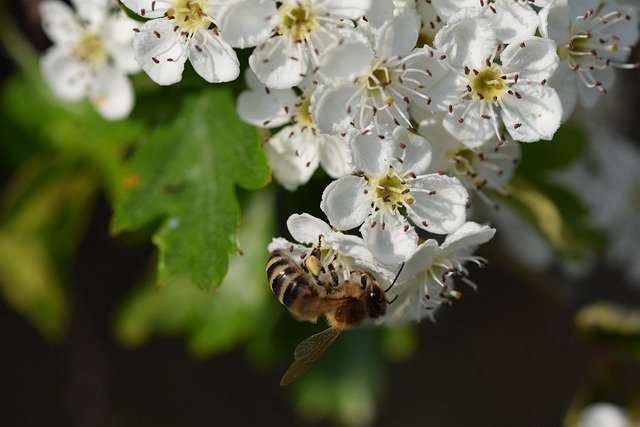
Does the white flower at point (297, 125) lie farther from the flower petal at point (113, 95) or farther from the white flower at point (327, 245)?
the flower petal at point (113, 95)

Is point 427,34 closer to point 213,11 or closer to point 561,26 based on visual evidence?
point 561,26

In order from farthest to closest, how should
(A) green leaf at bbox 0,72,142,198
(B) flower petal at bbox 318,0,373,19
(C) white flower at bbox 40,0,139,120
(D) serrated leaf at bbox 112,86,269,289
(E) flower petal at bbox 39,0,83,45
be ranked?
(A) green leaf at bbox 0,72,142,198, (E) flower petal at bbox 39,0,83,45, (C) white flower at bbox 40,0,139,120, (D) serrated leaf at bbox 112,86,269,289, (B) flower petal at bbox 318,0,373,19

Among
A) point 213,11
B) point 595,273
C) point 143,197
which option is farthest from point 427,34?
point 595,273

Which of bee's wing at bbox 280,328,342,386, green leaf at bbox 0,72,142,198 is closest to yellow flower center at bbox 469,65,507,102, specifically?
bee's wing at bbox 280,328,342,386

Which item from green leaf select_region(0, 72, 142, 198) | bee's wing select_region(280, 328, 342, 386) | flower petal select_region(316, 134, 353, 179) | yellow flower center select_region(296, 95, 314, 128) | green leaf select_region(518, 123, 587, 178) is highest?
yellow flower center select_region(296, 95, 314, 128)

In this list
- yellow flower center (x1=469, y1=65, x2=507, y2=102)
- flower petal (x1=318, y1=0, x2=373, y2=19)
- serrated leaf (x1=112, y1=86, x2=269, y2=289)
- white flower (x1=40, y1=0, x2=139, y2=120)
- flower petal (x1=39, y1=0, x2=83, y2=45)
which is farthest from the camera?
flower petal (x1=39, y1=0, x2=83, y2=45)

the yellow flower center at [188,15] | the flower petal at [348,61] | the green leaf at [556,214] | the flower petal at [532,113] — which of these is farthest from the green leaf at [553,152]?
the yellow flower center at [188,15]

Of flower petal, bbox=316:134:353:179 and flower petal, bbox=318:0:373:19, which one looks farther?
flower petal, bbox=316:134:353:179

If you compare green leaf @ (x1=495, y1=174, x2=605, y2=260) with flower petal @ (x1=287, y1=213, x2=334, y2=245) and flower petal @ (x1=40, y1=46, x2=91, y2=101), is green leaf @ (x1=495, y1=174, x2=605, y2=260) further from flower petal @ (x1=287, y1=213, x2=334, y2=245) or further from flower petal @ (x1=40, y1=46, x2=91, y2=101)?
flower petal @ (x1=40, y1=46, x2=91, y2=101)
